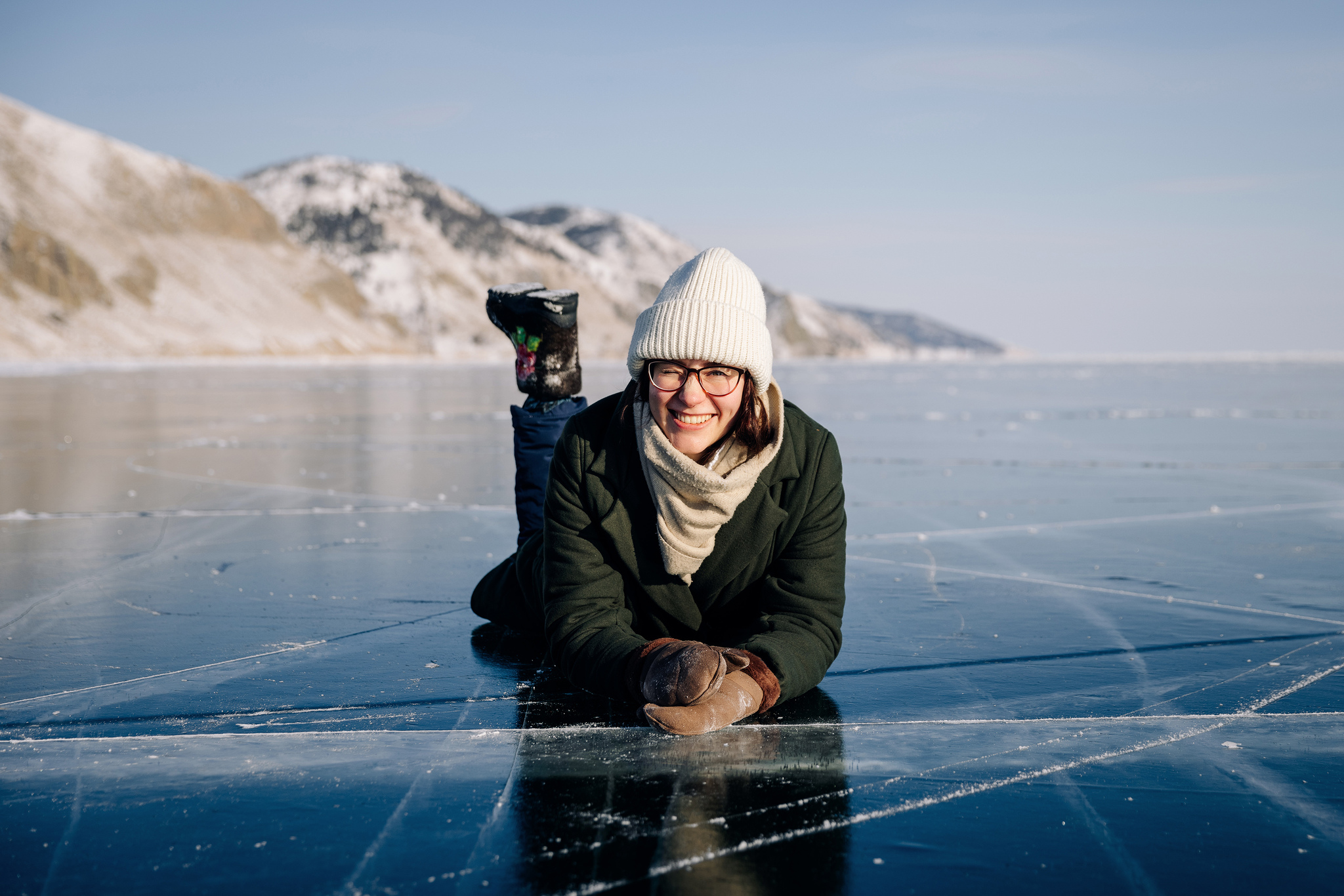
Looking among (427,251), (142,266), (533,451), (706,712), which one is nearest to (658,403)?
(706,712)

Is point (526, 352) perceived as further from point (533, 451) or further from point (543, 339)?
point (533, 451)

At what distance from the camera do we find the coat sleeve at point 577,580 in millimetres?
2840

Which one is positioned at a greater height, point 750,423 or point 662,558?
point 750,423

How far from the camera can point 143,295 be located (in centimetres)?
6319

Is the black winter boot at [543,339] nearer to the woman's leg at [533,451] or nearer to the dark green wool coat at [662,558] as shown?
the woman's leg at [533,451]

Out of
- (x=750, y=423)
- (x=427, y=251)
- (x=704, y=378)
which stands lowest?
(x=750, y=423)

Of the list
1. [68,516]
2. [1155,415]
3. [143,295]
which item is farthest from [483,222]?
[68,516]

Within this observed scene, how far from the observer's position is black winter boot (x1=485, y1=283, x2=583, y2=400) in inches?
169

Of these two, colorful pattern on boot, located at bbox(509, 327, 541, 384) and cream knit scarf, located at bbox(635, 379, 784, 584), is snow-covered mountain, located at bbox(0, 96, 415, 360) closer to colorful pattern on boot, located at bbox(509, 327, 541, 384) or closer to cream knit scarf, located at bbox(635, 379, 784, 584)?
colorful pattern on boot, located at bbox(509, 327, 541, 384)

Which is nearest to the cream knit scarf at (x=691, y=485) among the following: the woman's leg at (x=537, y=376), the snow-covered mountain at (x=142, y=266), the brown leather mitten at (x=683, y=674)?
the brown leather mitten at (x=683, y=674)

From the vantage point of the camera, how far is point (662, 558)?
2920 millimetres

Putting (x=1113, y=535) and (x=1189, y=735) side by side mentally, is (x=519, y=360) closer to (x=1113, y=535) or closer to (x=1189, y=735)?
(x=1189, y=735)

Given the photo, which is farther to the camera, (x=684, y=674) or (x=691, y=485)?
(x=691, y=485)

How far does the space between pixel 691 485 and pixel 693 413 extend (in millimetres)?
176
